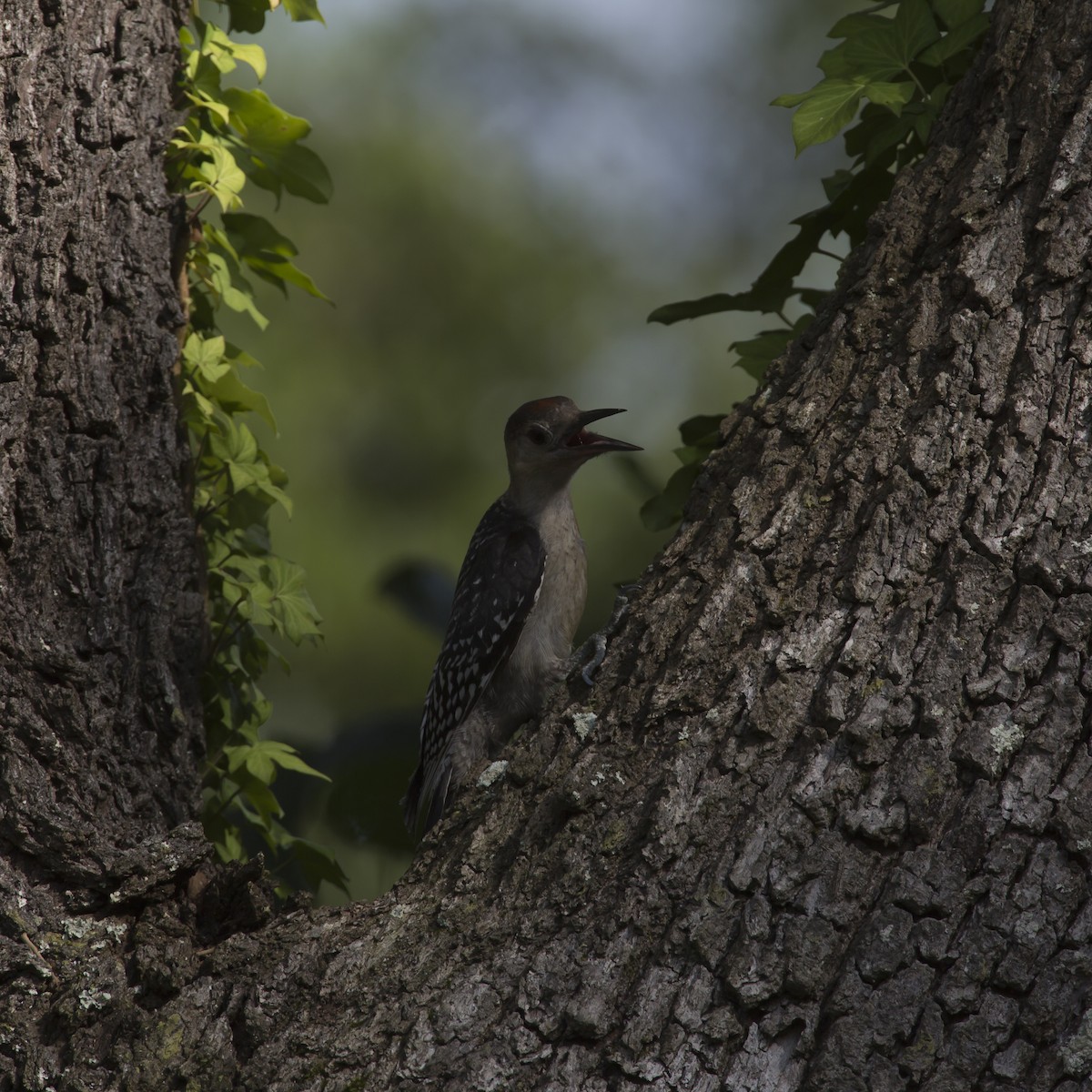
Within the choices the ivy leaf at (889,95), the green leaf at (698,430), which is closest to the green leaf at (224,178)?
the green leaf at (698,430)

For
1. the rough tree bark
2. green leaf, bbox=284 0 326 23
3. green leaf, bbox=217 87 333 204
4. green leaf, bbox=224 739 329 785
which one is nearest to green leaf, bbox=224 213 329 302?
green leaf, bbox=217 87 333 204

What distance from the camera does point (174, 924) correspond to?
2.19 metres

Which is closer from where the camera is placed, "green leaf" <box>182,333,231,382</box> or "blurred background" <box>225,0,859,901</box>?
"green leaf" <box>182,333,231,382</box>

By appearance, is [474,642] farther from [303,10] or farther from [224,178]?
[303,10]

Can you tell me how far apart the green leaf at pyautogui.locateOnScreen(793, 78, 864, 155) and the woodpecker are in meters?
1.60

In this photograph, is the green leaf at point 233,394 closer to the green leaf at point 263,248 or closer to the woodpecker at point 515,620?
the green leaf at point 263,248

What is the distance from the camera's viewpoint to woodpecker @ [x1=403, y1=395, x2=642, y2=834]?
4137mm

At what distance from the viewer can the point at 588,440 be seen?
4.27 m

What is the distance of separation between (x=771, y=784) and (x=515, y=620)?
7.63 feet

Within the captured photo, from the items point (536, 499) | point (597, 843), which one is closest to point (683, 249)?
point (536, 499)

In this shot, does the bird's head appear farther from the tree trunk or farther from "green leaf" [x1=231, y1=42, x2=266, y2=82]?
the tree trunk

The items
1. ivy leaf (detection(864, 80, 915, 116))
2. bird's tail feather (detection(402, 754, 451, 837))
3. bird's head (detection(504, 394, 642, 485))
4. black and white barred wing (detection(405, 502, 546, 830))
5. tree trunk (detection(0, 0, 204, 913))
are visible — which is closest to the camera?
tree trunk (detection(0, 0, 204, 913))

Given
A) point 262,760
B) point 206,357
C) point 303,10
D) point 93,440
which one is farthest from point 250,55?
point 262,760

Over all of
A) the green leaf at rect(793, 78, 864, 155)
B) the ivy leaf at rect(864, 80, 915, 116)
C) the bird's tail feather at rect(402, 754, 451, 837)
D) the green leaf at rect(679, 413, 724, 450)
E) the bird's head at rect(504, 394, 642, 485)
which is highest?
the ivy leaf at rect(864, 80, 915, 116)
